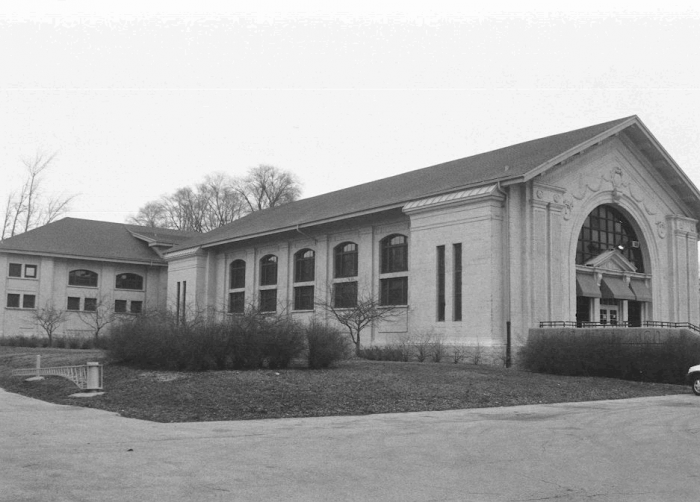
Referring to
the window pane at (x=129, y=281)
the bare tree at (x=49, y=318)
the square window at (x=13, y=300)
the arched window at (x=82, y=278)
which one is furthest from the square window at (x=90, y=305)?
the square window at (x=13, y=300)

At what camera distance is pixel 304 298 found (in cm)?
4384

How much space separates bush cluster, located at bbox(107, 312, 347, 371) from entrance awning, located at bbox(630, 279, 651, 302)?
19.8 m

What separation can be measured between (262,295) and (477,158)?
1508cm

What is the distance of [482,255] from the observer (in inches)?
1246

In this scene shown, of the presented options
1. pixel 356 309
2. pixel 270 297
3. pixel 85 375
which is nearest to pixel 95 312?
pixel 270 297

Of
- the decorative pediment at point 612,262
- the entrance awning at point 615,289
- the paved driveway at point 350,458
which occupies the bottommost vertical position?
the paved driveway at point 350,458

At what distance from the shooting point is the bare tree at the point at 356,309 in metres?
34.1

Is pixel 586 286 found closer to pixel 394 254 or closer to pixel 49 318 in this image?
pixel 394 254

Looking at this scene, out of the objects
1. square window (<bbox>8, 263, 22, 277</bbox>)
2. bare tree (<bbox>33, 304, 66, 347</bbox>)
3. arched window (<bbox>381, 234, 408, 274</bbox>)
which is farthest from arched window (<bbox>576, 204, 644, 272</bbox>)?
square window (<bbox>8, 263, 22, 277</bbox>)

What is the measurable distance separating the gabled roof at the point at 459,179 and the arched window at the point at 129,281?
36.6 feet

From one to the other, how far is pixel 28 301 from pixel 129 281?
754cm

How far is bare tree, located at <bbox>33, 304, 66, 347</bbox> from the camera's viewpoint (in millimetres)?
50406

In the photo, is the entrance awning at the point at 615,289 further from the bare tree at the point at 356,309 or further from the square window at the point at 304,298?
the square window at the point at 304,298

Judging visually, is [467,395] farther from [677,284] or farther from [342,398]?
[677,284]
